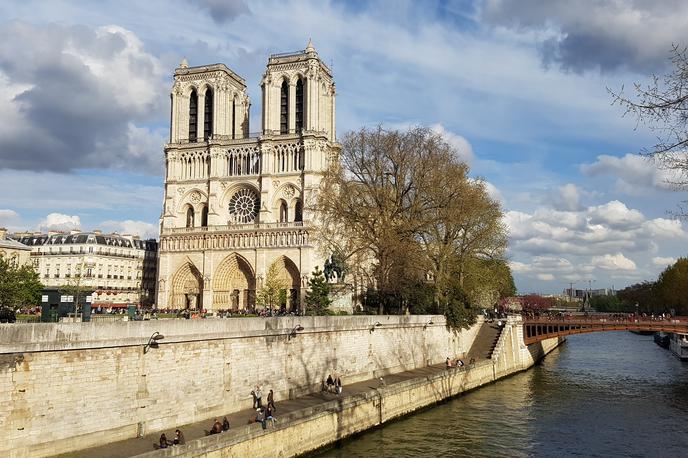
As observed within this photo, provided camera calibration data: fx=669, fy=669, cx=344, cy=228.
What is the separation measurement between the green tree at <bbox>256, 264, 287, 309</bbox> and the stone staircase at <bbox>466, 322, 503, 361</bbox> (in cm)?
1704

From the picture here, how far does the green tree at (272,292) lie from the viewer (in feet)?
176

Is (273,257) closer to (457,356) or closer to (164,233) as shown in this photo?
(164,233)

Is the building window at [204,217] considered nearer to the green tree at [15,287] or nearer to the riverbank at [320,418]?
the green tree at [15,287]

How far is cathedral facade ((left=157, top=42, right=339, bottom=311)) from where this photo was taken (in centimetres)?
5953

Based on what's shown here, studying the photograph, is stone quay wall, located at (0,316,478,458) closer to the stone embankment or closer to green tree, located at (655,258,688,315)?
the stone embankment

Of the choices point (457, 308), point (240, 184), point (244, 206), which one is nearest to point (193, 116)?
point (240, 184)

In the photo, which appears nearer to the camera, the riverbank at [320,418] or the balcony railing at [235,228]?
the riverbank at [320,418]

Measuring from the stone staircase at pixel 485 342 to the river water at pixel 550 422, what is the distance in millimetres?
2170

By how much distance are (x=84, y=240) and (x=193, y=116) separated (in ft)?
64.7

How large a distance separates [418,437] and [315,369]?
4738 mm

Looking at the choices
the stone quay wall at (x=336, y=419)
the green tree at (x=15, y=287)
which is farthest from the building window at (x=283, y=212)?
the stone quay wall at (x=336, y=419)

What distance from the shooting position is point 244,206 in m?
63.8

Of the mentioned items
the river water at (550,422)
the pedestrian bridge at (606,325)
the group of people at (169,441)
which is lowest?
the river water at (550,422)

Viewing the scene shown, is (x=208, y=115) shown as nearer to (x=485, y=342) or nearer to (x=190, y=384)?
(x=485, y=342)
